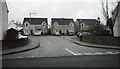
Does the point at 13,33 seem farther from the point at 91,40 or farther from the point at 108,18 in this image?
the point at 108,18

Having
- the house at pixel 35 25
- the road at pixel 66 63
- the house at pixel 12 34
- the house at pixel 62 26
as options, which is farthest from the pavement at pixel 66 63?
the house at pixel 62 26

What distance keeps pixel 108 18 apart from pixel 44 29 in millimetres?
46672

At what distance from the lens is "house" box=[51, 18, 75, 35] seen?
86350mm

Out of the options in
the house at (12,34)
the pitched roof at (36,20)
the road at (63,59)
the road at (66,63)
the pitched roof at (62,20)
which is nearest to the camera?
the road at (66,63)

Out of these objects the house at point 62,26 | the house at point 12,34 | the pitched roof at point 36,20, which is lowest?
the house at point 12,34

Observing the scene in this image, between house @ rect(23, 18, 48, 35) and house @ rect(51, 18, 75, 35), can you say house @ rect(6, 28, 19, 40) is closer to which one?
house @ rect(23, 18, 48, 35)

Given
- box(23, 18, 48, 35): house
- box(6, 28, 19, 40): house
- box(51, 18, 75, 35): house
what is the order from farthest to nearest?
box(51, 18, 75, 35): house < box(23, 18, 48, 35): house < box(6, 28, 19, 40): house

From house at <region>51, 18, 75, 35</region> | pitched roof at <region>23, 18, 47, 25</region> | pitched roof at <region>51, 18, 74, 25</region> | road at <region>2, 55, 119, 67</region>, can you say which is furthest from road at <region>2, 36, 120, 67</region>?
pitched roof at <region>51, 18, 74, 25</region>

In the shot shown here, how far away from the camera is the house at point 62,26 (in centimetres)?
8635

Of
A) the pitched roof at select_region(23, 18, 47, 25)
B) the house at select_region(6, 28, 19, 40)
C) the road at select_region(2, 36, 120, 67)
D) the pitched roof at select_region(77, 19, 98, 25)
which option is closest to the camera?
the road at select_region(2, 36, 120, 67)

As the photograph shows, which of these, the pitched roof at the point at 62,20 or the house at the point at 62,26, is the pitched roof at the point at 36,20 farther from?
the house at the point at 62,26

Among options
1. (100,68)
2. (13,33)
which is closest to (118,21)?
(13,33)

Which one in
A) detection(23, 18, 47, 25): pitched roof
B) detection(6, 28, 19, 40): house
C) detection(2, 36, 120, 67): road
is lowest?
detection(2, 36, 120, 67): road

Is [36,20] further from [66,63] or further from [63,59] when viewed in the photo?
[66,63]
